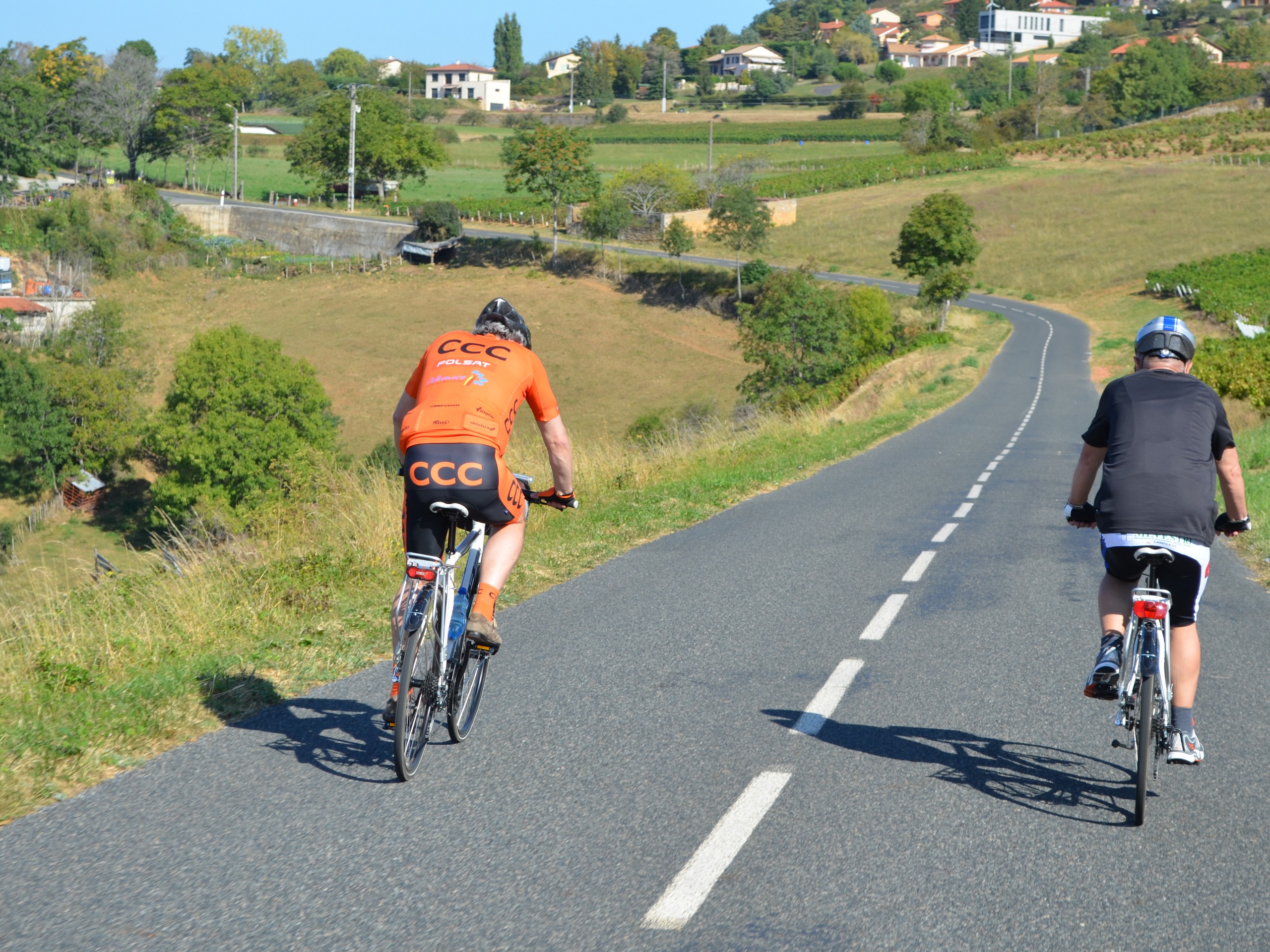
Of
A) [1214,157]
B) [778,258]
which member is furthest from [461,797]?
[1214,157]

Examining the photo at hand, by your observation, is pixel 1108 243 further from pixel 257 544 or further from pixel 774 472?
pixel 257 544

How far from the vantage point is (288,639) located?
6.65m

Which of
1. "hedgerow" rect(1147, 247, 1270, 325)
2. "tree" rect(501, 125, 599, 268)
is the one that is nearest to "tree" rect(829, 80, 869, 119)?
"tree" rect(501, 125, 599, 268)

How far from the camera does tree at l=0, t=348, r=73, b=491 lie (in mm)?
54844

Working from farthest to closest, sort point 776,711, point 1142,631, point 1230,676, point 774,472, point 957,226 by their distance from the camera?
point 957,226 → point 774,472 → point 1230,676 → point 776,711 → point 1142,631

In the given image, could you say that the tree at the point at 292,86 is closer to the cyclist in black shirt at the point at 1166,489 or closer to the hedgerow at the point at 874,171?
the hedgerow at the point at 874,171

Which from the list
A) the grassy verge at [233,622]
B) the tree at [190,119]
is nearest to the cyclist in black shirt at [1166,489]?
the grassy verge at [233,622]

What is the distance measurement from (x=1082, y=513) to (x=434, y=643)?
2.79 metres

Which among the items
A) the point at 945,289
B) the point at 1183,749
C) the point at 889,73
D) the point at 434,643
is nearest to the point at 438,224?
the point at 945,289

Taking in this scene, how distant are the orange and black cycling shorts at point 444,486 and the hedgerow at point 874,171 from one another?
323ft

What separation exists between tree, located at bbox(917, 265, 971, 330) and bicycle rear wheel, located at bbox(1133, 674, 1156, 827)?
51255mm

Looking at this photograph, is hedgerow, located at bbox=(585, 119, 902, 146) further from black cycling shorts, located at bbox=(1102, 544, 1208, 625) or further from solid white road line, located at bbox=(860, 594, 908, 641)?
black cycling shorts, located at bbox=(1102, 544, 1208, 625)

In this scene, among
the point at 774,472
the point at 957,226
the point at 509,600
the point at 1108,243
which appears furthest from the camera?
the point at 1108,243

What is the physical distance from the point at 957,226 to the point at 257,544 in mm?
55010
